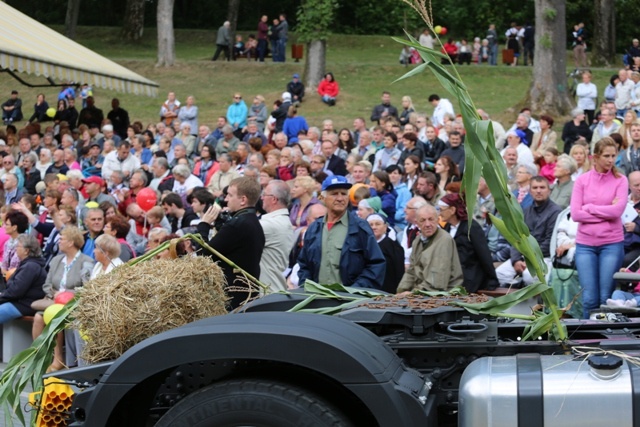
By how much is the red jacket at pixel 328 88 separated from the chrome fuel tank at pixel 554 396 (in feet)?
94.9

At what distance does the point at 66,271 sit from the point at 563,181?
5638mm

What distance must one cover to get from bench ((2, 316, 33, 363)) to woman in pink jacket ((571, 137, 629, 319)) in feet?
19.7

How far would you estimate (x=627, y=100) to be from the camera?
21391 millimetres

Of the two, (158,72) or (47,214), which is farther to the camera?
(158,72)

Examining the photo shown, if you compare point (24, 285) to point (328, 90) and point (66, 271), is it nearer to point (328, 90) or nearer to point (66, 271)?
point (66, 271)

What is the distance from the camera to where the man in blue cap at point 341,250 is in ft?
29.4

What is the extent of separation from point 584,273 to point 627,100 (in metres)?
12.0

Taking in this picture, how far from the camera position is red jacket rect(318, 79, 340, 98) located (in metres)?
33.2

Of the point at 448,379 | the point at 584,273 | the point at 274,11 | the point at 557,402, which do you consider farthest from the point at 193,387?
the point at 274,11

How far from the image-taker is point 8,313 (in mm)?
12039

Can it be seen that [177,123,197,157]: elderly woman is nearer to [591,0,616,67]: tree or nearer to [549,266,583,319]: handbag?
[549,266,583,319]: handbag

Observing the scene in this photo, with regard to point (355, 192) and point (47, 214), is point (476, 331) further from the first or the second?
point (47, 214)

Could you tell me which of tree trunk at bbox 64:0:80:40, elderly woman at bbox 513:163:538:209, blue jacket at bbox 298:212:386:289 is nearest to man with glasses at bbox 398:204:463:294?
blue jacket at bbox 298:212:386:289

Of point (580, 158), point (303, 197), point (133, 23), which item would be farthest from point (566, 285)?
point (133, 23)
